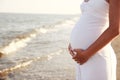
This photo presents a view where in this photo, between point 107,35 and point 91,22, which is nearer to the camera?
Result: point 107,35

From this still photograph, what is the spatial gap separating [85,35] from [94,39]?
0.26 ft

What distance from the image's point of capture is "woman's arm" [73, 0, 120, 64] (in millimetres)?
1951

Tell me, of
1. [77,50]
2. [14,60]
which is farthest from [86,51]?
[14,60]

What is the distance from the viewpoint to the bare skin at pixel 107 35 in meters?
1.95

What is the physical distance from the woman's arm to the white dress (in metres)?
0.06

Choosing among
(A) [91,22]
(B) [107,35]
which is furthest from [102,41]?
(A) [91,22]

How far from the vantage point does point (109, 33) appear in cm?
200

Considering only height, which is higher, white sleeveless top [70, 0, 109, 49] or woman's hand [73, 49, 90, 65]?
white sleeveless top [70, 0, 109, 49]

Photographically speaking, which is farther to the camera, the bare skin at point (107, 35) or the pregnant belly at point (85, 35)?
the pregnant belly at point (85, 35)

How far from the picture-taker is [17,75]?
12164 millimetres

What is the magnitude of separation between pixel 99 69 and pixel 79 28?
33 centimetres

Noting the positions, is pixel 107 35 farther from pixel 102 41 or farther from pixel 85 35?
pixel 85 35

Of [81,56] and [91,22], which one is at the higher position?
[91,22]

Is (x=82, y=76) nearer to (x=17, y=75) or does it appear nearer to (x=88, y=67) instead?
(x=88, y=67)
